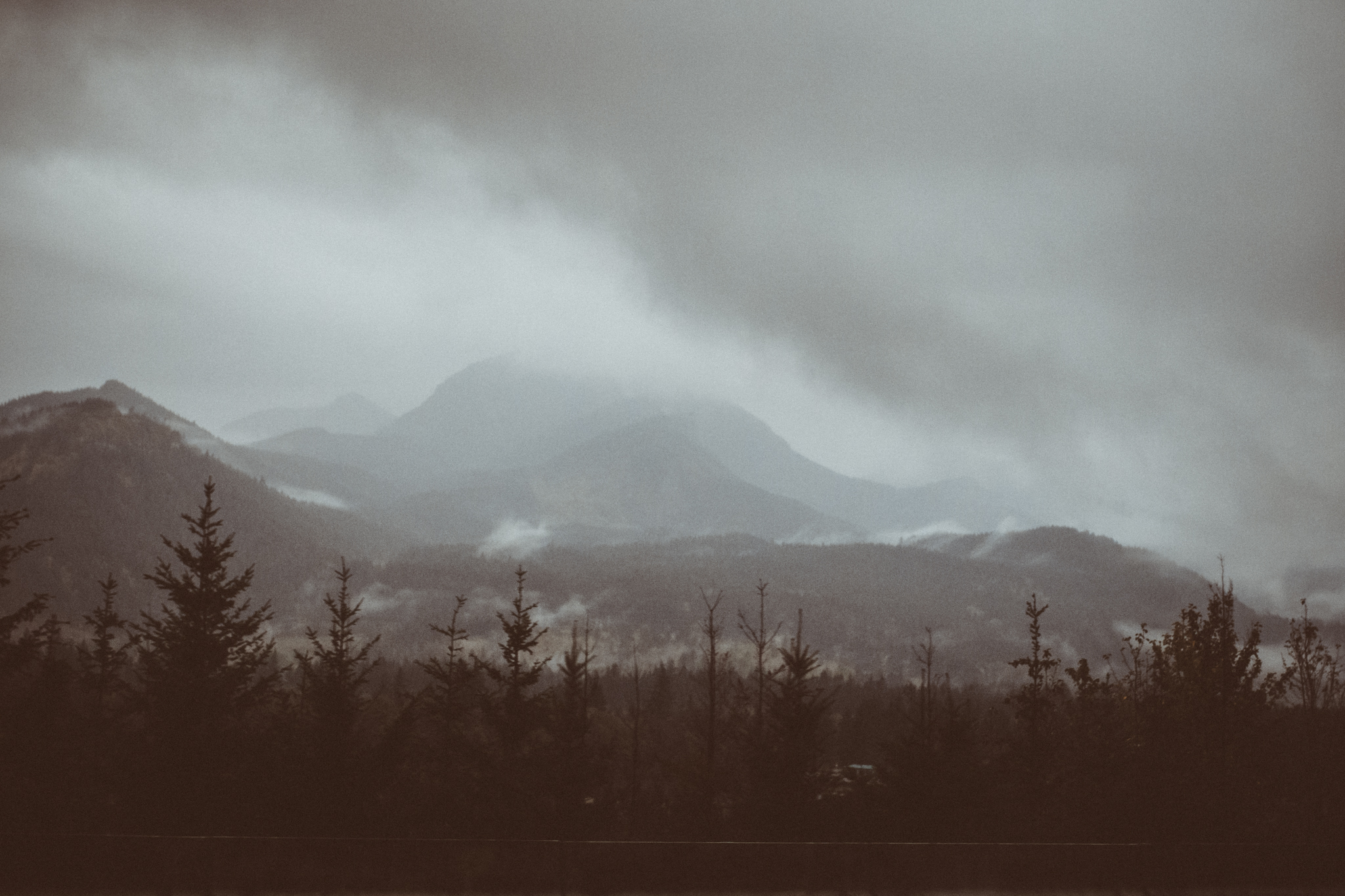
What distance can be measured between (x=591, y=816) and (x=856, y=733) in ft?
281

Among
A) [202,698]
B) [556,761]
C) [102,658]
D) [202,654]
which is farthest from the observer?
[102,658]

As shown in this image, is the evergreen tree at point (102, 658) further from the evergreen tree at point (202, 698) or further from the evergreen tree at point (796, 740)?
the evergreen tree at point (796, 740)

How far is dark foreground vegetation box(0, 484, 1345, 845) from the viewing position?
116ft

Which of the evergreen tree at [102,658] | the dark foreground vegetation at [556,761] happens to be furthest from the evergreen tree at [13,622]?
the evergreen tree at [102,658]

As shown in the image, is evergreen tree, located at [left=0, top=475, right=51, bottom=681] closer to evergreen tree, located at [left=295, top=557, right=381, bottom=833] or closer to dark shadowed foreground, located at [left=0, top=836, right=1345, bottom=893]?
evergreen tree, located at [left=295, top=557, right=381, bottom=833]

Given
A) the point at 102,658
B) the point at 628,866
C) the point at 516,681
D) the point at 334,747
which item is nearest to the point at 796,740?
the point at 516,681

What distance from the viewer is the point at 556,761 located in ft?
140

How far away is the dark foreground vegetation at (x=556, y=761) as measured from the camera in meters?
35.3

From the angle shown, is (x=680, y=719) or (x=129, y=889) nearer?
(x=129, y=889)

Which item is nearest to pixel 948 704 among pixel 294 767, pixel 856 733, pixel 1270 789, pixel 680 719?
pixel 1270 789

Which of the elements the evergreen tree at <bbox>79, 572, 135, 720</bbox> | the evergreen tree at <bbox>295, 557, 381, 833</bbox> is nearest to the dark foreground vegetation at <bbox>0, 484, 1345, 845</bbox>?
the evergreen tree at <bbox>295, 557, 381, 833</bbox>

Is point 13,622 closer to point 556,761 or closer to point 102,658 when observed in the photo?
Result: point 556,761

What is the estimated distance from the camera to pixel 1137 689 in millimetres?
53906

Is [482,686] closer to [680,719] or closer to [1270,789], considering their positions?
[1270,789]
